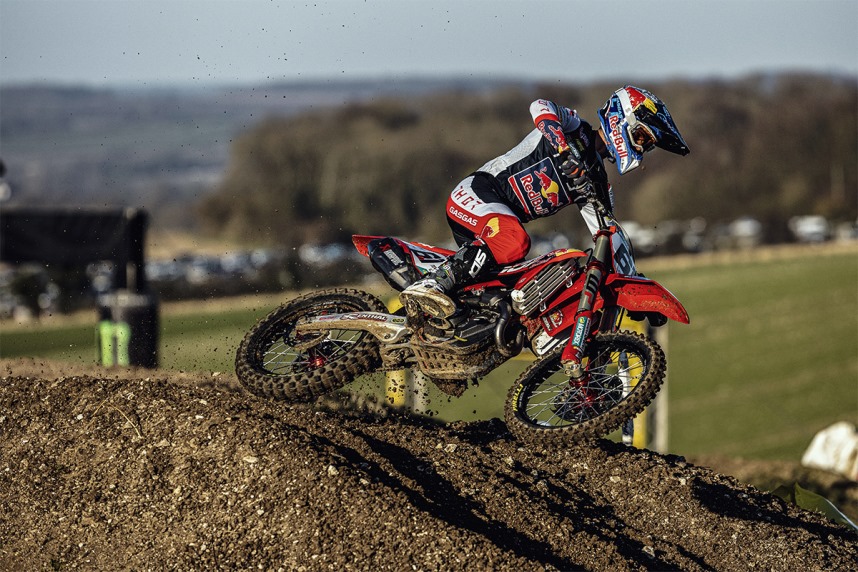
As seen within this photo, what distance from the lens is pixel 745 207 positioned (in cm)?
6781

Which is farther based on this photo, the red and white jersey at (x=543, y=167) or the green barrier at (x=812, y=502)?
the green barrier at (x=812, y=502)

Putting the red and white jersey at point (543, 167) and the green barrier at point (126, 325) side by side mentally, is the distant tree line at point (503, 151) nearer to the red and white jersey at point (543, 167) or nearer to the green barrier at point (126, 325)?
the green barrier at point (126, 325)

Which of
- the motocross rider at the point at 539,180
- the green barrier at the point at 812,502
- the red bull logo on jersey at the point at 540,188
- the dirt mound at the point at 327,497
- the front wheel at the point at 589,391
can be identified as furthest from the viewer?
the green barrier at the point at 812,502

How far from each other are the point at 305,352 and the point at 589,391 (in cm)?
224

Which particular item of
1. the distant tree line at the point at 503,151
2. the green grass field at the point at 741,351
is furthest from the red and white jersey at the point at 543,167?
the distant tree line at the point at 503,151

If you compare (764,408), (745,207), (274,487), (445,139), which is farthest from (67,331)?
(745,207)

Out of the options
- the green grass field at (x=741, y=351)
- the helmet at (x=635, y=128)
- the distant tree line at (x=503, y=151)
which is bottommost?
the green grass field at (x=741, y=351)

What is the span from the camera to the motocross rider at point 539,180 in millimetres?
7184

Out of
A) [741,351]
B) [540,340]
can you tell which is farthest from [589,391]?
[741,351]

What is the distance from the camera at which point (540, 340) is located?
754 centimetres

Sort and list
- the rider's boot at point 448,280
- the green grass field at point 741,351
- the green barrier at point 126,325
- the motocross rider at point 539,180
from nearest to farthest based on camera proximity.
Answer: the motocross rider at point 539,180 → the rider's boot at point 448,280 → the green barrier at point 126,325 → the green grass field at point 741,351

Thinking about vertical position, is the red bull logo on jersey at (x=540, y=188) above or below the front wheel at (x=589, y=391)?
above

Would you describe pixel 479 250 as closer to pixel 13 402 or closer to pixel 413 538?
pixel 413 538

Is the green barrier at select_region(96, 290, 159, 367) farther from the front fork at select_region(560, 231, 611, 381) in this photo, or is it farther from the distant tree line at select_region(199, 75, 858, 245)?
the distant tree line at select_region(199, 75, 858, 245)
